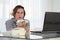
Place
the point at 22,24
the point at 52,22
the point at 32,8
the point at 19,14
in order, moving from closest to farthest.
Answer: the point at 22,24
the point at 52,22
the point at 19,14
the point at 32,8

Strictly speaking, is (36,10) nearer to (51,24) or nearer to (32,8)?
(32,8)

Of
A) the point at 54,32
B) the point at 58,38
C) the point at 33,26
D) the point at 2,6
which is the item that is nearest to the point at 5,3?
the point at 2,6

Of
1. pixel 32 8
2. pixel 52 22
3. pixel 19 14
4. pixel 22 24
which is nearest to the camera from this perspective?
pixel 22 24

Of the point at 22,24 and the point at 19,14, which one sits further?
the point at 19,14

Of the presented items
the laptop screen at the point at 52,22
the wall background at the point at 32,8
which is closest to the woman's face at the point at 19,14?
the laptop screen at the point at 52,22

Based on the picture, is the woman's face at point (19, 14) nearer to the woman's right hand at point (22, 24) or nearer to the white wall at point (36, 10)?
the woman's right hand at point (22, 24)

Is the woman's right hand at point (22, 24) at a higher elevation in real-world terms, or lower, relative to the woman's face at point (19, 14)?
lower

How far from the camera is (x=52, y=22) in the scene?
1.82 m

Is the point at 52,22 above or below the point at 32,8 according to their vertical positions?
below

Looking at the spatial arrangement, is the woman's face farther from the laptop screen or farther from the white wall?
the white wall

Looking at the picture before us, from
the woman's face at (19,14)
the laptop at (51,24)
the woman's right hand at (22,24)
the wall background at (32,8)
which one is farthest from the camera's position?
the wall background at (32,8)

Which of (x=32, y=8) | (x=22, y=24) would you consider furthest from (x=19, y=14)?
(x=32, y=8)

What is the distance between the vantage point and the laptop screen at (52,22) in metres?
1.79

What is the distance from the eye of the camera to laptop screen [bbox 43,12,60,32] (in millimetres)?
1785
